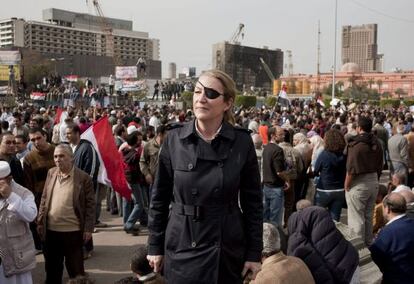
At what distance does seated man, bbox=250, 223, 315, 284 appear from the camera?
131 inches

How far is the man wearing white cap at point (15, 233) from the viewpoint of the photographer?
4.09 meters

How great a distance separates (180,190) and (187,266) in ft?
1.21

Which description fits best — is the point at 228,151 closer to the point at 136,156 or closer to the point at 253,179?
the point at 253,179

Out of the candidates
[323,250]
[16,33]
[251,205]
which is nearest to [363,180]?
[323,250]

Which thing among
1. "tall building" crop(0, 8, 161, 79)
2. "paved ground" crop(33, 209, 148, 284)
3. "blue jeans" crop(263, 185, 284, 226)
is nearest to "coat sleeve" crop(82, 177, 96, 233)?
"paved ground" crop(33, 209, 148, 284)

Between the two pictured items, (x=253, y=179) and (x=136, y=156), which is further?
(x=136, y=156)

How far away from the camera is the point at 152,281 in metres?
3.37

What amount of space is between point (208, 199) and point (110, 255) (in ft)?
15.9

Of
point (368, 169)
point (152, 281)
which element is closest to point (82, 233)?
point (152, 281)

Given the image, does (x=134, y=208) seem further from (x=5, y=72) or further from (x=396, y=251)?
(x=5, y=72)

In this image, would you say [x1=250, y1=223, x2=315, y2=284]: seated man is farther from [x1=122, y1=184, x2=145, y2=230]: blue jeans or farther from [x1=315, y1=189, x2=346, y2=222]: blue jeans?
[x1=122, y1=184, x2=145, y2=230]: blue jeans

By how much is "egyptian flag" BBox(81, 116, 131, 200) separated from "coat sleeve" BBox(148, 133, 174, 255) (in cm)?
466

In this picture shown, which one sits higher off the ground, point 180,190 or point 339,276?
point 180,190

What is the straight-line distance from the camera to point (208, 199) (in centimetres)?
239
